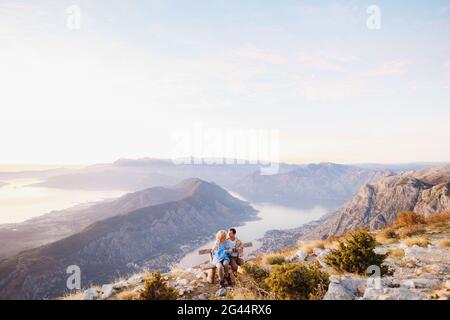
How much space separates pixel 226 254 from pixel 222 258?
0.75 ft

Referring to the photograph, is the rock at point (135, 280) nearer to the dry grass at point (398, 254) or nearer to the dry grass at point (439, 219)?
the dry grass at point (398, 254)

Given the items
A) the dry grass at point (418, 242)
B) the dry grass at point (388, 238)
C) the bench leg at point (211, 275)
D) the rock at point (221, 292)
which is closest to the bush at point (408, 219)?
the dry grass at point (388, 238)

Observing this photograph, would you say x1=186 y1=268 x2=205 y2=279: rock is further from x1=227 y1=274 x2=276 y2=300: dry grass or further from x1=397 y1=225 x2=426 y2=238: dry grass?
x1=397 y1=225 x2=426 y2=238: dry grass

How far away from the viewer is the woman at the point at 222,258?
33.1 feet

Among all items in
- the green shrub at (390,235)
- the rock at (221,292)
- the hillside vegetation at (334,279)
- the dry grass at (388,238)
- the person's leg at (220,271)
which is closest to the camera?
the hillside vegetation at (334,279)

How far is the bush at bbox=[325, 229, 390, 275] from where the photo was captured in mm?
10594

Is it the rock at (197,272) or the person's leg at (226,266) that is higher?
the person's leg at (226,266)

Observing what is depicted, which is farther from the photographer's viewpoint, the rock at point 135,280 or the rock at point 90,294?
the rock at point 135,280

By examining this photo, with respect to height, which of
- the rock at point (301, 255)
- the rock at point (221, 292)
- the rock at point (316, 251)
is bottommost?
the rock at point (316, 251)

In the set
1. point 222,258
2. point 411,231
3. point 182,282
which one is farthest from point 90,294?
point 411,231

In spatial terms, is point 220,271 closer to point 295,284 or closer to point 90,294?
point 295,284

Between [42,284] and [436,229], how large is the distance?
184082 mm

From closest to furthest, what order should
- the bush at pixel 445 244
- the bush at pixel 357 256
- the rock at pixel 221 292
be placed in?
the rock at pixel 221 292
the bush at pixel 357 256
the bush at pixel 445 244
